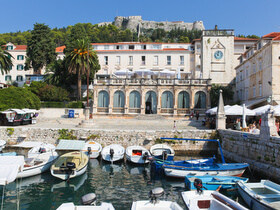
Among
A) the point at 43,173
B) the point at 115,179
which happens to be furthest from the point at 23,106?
the point at 115,179

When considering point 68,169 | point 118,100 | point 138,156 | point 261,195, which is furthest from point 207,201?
point 118,100

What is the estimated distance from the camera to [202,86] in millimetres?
38531

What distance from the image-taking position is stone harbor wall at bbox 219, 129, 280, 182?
Result: 44.7ft

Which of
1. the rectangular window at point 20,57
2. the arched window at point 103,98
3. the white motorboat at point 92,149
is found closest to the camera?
the white motorboat at point 92,149

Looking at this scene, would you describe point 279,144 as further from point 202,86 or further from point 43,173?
point 202,86

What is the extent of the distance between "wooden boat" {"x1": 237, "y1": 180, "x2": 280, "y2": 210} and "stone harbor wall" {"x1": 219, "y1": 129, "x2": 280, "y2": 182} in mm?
3168

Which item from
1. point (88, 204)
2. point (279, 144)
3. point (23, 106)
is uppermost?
point (23, 106)

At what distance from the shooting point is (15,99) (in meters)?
31.8

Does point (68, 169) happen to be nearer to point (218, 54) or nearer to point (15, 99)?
point (15, 99)

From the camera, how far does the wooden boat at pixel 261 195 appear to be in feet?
29.8

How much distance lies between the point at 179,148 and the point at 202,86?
19894 millimetres

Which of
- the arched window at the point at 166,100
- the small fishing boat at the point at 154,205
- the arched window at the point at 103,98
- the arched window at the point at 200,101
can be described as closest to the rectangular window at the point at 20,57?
the arched window at the point at 103,98

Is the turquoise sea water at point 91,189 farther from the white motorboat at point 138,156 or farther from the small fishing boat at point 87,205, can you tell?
the small fishing boat at point 87,205

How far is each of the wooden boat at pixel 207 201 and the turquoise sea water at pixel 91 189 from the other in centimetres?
261
